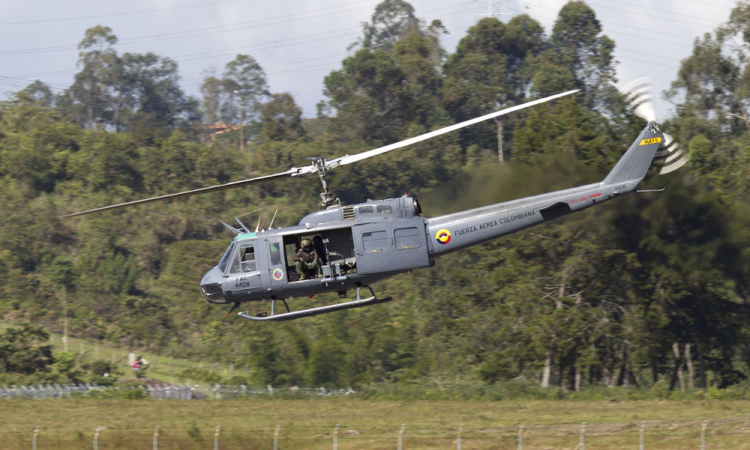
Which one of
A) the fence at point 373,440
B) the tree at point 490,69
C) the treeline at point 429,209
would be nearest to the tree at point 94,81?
the treeline at point 429,209

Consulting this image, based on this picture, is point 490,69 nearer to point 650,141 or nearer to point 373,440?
point 650,141

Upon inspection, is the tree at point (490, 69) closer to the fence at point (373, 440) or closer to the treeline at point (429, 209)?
the treeline at point (429, 209)

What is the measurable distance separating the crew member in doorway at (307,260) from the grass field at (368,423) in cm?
504

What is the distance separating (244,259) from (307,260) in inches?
58.7

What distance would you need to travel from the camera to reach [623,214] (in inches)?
1458

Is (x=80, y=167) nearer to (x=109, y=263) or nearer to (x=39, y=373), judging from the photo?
(x=109, y=263)

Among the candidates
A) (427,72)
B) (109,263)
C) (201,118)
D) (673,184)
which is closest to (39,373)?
(109,263)

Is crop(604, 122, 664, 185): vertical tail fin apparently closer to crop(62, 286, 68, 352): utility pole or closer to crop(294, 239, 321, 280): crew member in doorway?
crop(294, 239, 321, 280): crew member in doorway

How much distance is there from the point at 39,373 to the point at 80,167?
31598 millimetres

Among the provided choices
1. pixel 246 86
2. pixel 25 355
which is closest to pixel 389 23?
pixel 246 86

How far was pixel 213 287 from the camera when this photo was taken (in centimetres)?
2067

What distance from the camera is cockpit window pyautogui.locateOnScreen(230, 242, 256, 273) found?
2031cm

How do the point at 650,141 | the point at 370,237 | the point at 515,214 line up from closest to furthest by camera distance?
the point at 370,237 < the point at 515,214 < the point at 650,141

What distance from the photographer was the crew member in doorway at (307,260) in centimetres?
1998
